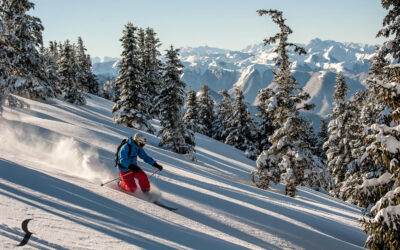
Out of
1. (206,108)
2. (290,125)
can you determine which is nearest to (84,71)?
(206,108)

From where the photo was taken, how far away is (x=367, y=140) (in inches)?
311

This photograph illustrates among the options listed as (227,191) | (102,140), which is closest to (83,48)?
(102,140)

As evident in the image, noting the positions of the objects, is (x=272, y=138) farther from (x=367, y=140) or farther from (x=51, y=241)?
(x=51, y=241)

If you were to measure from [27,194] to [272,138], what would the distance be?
14.7 metres

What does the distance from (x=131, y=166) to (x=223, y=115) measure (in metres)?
43.9

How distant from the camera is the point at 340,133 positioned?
3231 centimetres

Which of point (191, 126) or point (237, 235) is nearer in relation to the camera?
point (237, 235)

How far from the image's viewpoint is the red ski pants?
30.8 ft

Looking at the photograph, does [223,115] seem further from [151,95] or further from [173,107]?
[173,107]

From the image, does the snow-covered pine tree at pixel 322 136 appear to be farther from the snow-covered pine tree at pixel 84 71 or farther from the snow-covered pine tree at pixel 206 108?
the snow-covered pine tree at pixel 84 71

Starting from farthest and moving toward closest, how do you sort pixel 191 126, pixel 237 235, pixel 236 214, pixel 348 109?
pixel 348 109, pixel 191 126, pixel 236 214, pixel 237 235

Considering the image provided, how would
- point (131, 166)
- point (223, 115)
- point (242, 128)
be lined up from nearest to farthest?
1. point (131, 166)
2. point (242, 128)
3. point (223, 115)

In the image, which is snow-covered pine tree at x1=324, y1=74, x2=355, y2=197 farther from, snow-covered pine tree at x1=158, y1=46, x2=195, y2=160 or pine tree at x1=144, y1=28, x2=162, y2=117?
pine tree at x1=144, y1=28, x2=162, y2=117


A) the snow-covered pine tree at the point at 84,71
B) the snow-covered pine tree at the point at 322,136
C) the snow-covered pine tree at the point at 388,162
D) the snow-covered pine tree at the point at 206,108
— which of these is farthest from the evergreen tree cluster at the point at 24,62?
the snow-covered pine tree at the point at 322,136
